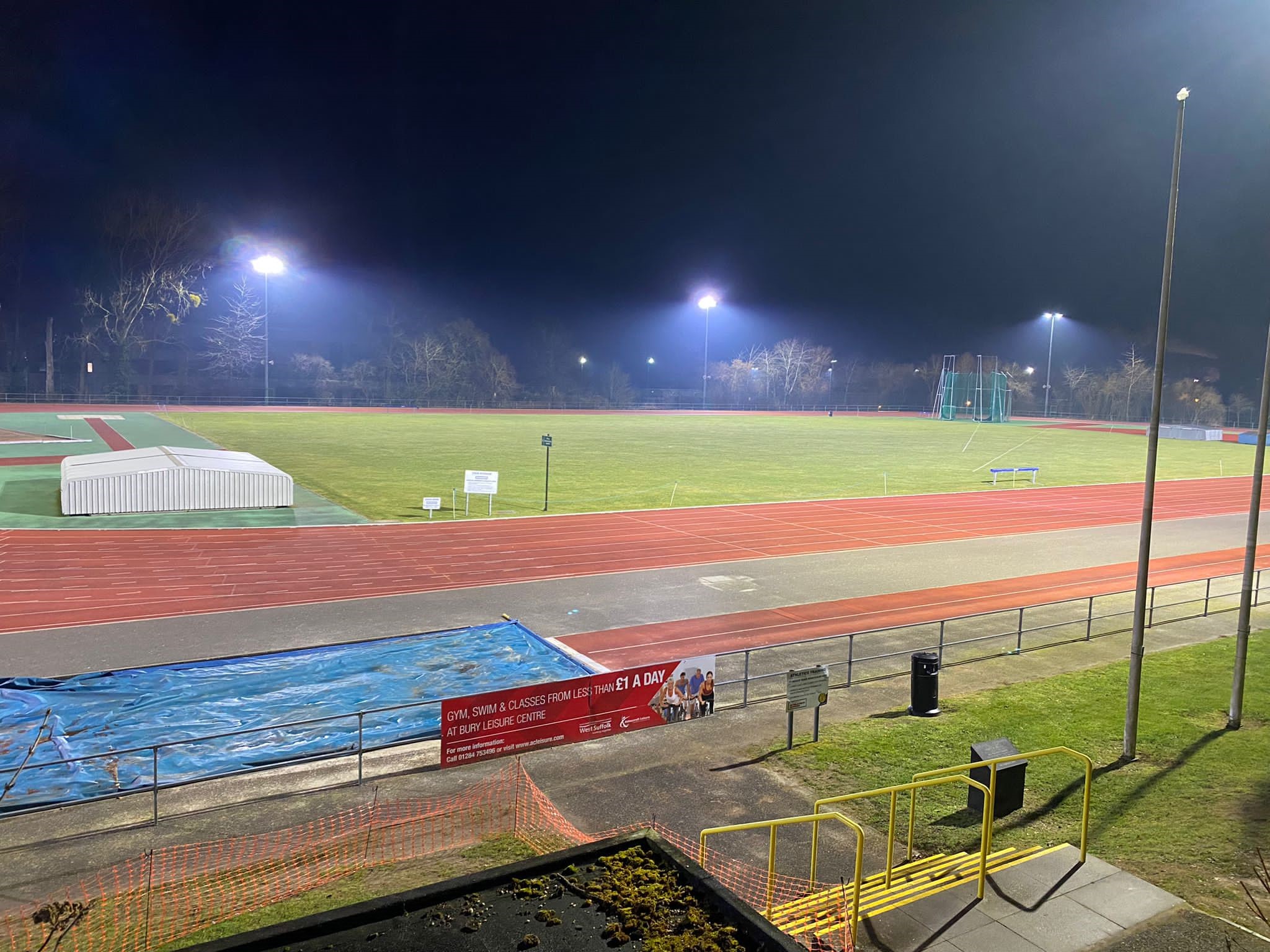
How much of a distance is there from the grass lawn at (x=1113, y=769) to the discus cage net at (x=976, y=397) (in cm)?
9740

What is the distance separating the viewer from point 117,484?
90.9ft

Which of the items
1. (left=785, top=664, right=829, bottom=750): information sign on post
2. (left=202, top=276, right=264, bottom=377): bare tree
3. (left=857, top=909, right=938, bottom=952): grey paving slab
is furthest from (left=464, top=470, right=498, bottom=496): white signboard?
(left=202, top=276, right=264, bottom=377): bare tree

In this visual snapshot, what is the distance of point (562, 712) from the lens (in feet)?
36.9

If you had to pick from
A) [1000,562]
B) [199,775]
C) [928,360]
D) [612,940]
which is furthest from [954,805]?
[928,360]

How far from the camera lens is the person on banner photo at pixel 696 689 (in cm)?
1225

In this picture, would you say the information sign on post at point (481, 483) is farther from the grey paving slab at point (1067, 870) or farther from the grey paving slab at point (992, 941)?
the grey paving slab at point (992, 941)

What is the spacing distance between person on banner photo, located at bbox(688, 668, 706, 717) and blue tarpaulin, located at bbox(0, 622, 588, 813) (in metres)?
2.89

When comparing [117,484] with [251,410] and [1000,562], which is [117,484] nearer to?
[1000,562]

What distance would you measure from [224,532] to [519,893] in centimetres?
2394

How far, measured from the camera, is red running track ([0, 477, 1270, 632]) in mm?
18969

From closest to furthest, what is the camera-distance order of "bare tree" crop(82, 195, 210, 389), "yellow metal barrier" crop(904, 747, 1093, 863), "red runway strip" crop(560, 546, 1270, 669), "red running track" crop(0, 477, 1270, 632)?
"yellow metal barrier" crop(904, 747, 1093, 863)
"red runway strip" crop(560, 546, 1270, 669)
"red running track" crop(0, 477, 1270, 632)
"bare tree" crop(82, 195, 210, 389)

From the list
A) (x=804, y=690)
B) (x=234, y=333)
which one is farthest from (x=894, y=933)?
(x=234, y=333)

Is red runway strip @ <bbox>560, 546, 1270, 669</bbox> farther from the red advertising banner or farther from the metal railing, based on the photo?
the red advertising banner

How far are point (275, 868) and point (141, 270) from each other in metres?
90.1
